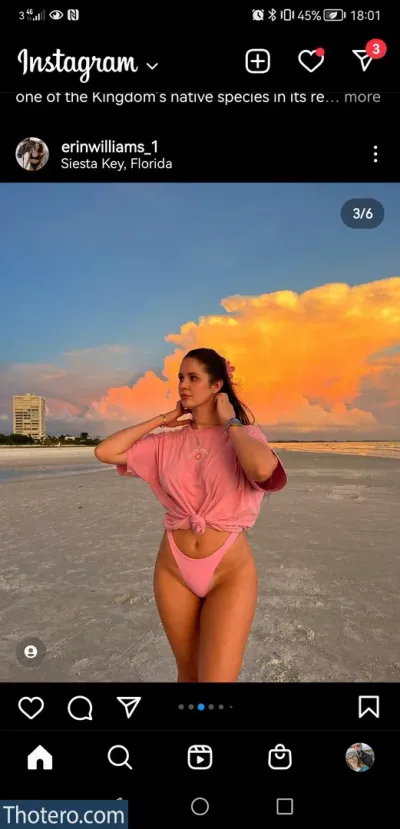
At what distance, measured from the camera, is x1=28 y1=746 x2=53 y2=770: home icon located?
5.94 feet

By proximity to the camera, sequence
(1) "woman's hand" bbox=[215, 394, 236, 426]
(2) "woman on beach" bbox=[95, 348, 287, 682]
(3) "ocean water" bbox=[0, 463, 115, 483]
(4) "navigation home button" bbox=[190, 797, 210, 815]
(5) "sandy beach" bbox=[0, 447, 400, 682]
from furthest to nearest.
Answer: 1. (3) "ocean water" bbox=[0, 463, 115, 483]
2. (5) "sandy beach" bbox=[0, 447, 400, 682]
3. (1) "woman's hand" bbox=[215, 394, 236, 426]
4. (2) "woman on beach" bbox=[95, 348, 287, 682]
5. (4) "navigation home button" bbox=[190, 797, 210, 815]

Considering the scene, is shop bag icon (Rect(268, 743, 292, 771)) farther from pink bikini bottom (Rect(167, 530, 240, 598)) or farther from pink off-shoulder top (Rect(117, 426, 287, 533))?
pink off-shoulder top (Rect(117, 426, 287, 533))

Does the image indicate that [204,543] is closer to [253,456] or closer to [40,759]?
[253,456]

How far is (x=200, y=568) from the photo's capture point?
7.36 ft

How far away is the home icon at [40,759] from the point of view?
5.94 feet

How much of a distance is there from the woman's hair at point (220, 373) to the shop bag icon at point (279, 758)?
1480 mm
